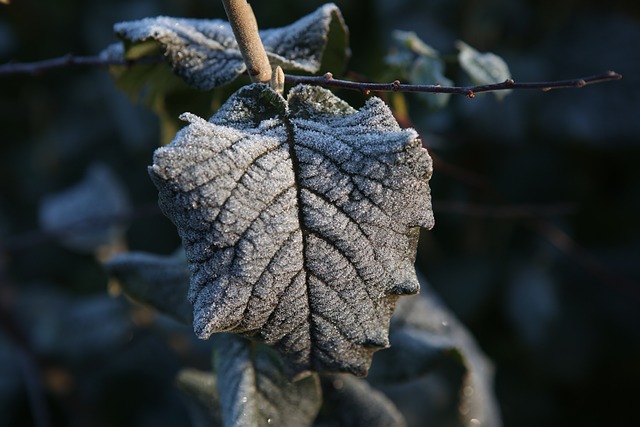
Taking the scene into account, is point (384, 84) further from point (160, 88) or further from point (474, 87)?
point (160, 88)

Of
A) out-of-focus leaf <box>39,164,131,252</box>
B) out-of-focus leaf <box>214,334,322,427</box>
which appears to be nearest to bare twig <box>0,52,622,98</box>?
out-of-focus leaf <box>214,334,322,427</box>

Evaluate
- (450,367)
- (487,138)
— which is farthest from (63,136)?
(450,367)

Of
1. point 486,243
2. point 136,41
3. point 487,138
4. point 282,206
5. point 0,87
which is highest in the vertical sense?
point 136,41

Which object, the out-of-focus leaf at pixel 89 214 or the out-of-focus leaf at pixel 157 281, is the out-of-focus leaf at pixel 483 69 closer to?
the out-of-focus leaf at pixel 157 281

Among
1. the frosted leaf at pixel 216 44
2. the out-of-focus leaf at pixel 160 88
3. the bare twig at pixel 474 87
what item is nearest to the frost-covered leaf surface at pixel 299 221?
the bare twig at pixel 474 87

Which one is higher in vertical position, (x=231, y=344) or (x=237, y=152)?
(x=237, y=152)

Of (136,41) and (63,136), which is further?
(63,136)

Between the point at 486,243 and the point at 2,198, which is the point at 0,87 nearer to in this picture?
the point at 2,198
